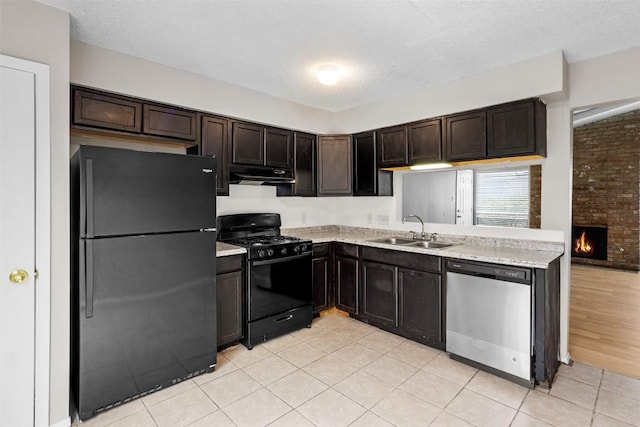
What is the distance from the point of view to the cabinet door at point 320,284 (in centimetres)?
387

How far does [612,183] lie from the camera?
257 inches

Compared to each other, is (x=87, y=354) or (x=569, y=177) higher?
(x=569, y=177)

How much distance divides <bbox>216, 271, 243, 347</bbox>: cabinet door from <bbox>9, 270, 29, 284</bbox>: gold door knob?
132cm

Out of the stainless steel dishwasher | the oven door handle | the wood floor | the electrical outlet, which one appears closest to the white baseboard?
the oven door handle

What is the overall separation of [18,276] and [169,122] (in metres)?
1.68

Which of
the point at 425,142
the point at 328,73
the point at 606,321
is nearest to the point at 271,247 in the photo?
the point at 328,73

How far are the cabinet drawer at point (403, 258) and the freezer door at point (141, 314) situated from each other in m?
1.71

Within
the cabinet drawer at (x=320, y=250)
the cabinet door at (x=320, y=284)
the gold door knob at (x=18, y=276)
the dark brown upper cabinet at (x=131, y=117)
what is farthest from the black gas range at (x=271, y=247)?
the gold door knob at (x=18, y=276)

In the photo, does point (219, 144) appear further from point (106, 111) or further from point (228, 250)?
point (228, 250)

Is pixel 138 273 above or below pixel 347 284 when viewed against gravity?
above

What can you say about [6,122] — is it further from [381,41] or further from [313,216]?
[313,216]

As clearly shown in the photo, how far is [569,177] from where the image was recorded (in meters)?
2.86

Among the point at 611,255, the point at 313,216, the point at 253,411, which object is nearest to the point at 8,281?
the point at 253,411

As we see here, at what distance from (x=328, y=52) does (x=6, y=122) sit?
7.27 ft
